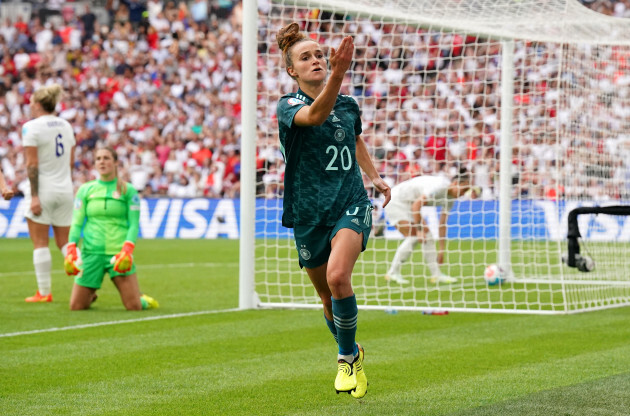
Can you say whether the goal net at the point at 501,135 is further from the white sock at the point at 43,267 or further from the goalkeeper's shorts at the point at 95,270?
the white sock at the point at 43,267

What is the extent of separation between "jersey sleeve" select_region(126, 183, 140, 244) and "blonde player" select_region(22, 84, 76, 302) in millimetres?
1160

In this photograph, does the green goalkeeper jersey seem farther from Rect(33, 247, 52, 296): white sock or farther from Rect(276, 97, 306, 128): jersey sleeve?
Rect(276, 97, 306, 128): jersey sleeve

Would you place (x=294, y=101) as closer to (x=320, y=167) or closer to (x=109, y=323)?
(x=320, y=167)

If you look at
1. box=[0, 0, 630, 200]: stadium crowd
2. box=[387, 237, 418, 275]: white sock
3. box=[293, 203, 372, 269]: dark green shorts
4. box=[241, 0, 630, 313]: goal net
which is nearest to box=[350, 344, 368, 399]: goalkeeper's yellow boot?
box=[293, 203, 372, 269]: dark green shorts

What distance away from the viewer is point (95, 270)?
32.9 feet

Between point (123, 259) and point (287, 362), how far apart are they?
11.0 feet

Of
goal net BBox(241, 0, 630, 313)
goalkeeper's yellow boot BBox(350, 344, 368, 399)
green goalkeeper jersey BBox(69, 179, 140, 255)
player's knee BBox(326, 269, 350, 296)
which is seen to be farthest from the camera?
goal net BBox(241, 0, 630, 313)

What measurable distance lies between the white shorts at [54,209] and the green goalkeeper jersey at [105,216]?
2.52ft

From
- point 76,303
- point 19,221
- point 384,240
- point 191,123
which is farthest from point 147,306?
point 191,123

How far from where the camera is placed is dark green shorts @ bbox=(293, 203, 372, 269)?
5418 mm

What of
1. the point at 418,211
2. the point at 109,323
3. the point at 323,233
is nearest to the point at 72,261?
the point at 109,323

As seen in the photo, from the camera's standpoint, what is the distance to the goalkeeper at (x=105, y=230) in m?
10.1

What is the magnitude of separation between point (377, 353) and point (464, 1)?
4904mm

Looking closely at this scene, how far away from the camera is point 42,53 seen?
1179 inches
